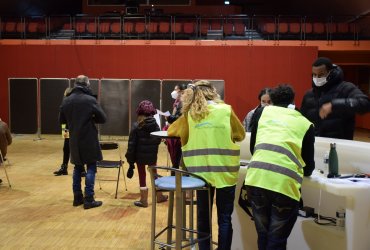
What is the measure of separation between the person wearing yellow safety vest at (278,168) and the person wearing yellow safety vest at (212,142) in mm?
341

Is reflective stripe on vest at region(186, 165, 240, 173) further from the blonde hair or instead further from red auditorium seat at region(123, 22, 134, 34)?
red auditorium seat at region(123, 22, 134, 34)

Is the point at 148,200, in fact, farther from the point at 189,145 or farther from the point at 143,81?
the point at 143,81

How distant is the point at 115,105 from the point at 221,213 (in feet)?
27.1

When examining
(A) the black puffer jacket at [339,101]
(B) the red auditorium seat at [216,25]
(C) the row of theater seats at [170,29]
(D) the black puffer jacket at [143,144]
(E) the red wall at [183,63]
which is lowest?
(D) the black puffer jacket at [143,144]

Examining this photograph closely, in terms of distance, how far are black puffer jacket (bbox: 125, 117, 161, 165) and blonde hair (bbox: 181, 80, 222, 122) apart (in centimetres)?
188

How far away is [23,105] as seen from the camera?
11602 millimetres

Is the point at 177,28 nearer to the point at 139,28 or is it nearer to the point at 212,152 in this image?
the point at 139,28

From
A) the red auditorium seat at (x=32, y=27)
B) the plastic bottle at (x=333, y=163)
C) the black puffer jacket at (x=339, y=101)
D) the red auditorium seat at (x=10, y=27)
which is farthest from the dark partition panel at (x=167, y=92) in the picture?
the plastic bottle at (x=333, y=163)

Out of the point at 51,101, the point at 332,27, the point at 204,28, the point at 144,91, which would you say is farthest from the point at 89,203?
the point at 332,27

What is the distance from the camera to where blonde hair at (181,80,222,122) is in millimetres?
3148

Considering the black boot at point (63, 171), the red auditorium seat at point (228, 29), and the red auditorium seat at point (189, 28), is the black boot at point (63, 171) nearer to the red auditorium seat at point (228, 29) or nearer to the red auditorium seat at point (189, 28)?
the red auditorium seat at point (189, 28)

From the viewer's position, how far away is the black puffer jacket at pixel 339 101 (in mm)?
3355

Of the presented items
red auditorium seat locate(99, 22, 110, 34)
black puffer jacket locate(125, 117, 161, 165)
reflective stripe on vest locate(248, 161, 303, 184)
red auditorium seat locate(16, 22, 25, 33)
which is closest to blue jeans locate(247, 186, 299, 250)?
reflective stripe on vest locate(248, 161, 303, 184)

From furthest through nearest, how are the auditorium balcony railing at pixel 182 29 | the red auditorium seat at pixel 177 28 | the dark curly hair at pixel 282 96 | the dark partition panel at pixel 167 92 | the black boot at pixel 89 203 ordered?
the red auditorium seat at pixel 177 28 < the auditorium balcony railing at pixel 182 29 < the dark partition panel at pixel 167 92 < the black boot at pixel 89 203 < the dark curly hair at pixel 282 96
